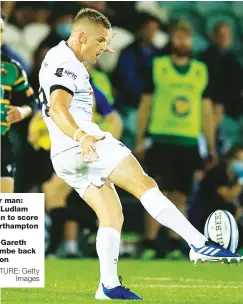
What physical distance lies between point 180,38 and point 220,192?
1772mm

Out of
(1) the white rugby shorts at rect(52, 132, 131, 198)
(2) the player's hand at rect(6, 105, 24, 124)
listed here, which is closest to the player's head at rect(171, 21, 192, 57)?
(2) the player's hand at rect(6, 105, 24, 124)

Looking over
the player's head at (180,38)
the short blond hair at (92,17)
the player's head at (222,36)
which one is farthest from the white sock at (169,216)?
the player's head at (222,36)

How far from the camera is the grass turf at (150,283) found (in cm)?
767

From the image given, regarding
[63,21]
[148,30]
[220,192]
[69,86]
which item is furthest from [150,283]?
[63,21]

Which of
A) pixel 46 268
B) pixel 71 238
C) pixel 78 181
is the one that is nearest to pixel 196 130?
pixel 71 238

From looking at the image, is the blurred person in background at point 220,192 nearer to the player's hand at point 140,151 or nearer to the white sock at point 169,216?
the player's hand at point 140,151

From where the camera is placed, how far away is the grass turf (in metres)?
7.67

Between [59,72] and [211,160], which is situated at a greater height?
[59,72]

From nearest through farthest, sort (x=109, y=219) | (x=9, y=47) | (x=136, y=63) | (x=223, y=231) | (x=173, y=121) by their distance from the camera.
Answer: (x=223, y=231) < (x=109, y=219) < (x=173, y=121) < (x=136, y=63) < (x=9, y=47)

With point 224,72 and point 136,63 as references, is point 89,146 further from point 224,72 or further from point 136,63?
point 224,72

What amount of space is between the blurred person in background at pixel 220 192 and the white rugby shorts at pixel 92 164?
16.4 ft

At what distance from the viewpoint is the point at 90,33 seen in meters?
7.52

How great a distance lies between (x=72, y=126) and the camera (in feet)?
23.1

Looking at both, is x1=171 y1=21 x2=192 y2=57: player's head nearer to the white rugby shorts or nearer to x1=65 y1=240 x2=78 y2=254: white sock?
x1=65 y1=240 x2=78 y2=254: white sock
